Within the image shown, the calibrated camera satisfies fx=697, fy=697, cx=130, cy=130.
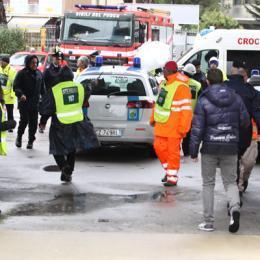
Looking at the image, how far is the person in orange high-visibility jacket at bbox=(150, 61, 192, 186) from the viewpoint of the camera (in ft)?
31.5

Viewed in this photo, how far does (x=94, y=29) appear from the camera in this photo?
22.0m

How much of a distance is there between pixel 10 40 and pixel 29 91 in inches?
1067

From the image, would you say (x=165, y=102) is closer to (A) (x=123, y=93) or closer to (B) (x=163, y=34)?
(A) (x=123, y=93)

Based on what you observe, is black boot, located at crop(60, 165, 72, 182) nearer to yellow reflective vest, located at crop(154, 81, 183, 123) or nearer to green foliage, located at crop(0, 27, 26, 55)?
yellow reflective vest, located at crop(154, 81, 183, 123)

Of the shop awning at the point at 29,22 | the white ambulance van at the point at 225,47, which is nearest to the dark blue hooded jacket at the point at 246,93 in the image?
the white ambulance van at the point at 225,47

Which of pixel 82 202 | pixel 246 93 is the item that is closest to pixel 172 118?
pixel 246 93

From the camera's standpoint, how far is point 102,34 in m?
22.0

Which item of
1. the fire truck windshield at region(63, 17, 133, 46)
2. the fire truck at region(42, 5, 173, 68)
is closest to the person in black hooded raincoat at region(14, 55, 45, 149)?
the fire truck at region(42, 5, 173, 68)

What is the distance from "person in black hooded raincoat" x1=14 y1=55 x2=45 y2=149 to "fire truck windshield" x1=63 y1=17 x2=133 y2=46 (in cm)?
894

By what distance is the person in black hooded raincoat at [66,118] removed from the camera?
952cm

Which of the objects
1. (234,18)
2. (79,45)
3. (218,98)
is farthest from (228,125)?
(234,18)

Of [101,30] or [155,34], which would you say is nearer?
[101,30]

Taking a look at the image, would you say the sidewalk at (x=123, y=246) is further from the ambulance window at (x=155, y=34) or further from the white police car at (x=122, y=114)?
the ambulance window at (x=155, y=34)

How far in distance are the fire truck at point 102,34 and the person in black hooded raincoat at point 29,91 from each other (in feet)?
28.6
